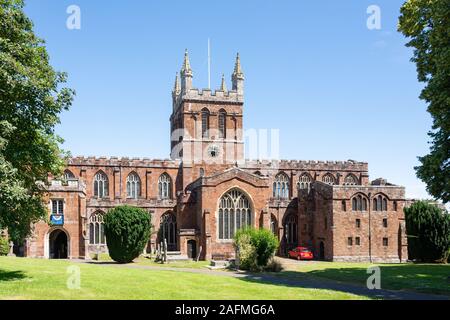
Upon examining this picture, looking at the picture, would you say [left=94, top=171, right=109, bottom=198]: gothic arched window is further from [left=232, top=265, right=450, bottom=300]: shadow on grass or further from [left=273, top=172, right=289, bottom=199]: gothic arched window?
[left=232, top=265, right=450, bottom=300]: shadow on grass

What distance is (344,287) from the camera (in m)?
27.3

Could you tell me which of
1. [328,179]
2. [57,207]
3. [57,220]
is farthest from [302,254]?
[57,207]

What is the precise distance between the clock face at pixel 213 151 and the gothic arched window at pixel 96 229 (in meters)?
16.4

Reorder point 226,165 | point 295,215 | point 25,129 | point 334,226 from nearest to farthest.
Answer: point 25,129
point 334,226
point 295,215
point 226,165

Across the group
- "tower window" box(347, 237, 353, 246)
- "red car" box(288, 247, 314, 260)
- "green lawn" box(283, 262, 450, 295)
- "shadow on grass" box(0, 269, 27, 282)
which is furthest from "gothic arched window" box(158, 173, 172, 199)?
"shadow on grass" box(0, 269, 27, 282)

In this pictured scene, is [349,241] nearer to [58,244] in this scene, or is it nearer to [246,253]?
[246,253]

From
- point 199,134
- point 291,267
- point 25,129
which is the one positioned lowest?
point 291,267

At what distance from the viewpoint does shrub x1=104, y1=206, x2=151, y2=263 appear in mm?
41562

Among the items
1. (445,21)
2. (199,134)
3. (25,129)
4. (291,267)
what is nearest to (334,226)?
(291,267)

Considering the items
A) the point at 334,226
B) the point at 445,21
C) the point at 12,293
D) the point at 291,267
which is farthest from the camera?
the point at 334,226

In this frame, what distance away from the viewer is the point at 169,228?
5581cm

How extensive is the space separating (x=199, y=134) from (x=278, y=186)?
12.3 metres

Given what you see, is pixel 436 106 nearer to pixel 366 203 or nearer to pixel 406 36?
pixel 406 36

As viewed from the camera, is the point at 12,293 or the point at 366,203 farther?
the point at 366,203
